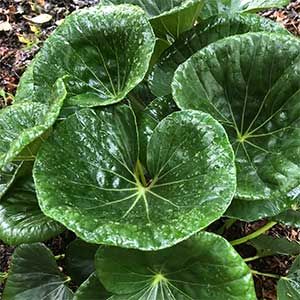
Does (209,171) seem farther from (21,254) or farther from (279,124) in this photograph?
(21,254)

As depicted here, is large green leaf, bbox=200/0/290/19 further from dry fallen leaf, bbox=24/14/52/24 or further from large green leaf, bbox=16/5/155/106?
dry fallen leaf, bbox=24/14/52/24

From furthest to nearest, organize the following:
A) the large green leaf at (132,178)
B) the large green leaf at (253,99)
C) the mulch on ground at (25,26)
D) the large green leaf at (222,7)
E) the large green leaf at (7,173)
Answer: the mulch on ground at (25,26) → the large green leaf at (222,7) → the large green leaf at (7,173) → the large green leaf at (253,99) → the large green leaf at (132,178)

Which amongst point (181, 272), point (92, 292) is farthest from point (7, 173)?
point (181, 272)

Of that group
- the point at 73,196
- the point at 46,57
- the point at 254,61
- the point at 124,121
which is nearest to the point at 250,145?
the point at 254,61

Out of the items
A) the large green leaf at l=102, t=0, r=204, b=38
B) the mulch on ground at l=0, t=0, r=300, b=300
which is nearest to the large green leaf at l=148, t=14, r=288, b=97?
the large green leaf at l=102, t=0, r=204, b=38

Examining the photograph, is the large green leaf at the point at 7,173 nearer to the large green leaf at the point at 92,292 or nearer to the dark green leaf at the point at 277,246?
the large green leaf at the point at 92,292

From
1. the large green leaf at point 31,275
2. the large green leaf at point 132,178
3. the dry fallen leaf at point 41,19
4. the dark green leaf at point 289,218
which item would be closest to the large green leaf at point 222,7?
the large green leaf at point 132,178
